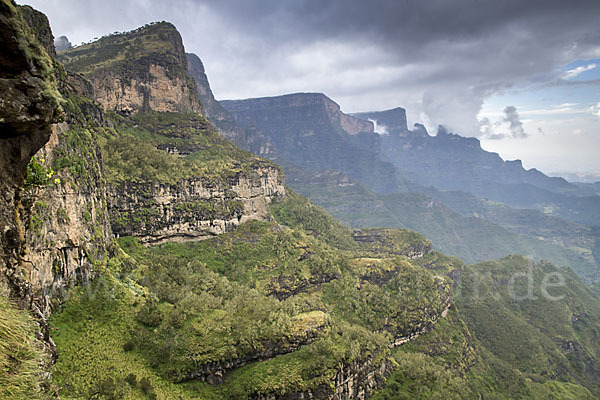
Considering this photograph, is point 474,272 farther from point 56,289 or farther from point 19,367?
point 19,367

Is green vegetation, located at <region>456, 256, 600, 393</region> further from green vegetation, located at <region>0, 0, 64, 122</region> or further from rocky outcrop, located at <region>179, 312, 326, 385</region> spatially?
green vegetation, located at <region>0, 0, 64, 122</region>

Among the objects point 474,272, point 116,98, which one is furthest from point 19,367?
point 474,272

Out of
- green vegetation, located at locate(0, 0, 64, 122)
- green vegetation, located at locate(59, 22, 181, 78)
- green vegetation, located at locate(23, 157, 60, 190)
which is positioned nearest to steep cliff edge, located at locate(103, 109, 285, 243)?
green vegetation, located at locate(59, 22, 181, 78)

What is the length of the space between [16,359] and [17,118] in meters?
6.33

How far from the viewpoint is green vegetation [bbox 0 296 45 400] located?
7.29 metres

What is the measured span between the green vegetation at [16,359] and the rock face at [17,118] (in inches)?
68.8

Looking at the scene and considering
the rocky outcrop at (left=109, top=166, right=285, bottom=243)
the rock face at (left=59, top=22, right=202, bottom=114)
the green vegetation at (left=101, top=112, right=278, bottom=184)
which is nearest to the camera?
the rocky outcrop at (left=109, top=166, right=285, bottom=243)

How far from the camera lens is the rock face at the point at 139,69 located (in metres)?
80.1

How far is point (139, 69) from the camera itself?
8569cm

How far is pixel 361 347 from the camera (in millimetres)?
43094

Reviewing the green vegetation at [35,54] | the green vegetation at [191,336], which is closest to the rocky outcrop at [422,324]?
the green vegetation at [191,336]

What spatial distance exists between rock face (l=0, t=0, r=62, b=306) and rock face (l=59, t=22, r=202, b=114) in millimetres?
78768

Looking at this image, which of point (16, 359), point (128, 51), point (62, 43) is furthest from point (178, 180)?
point (62, 43)

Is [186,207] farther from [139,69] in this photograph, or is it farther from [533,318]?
[533,318]
